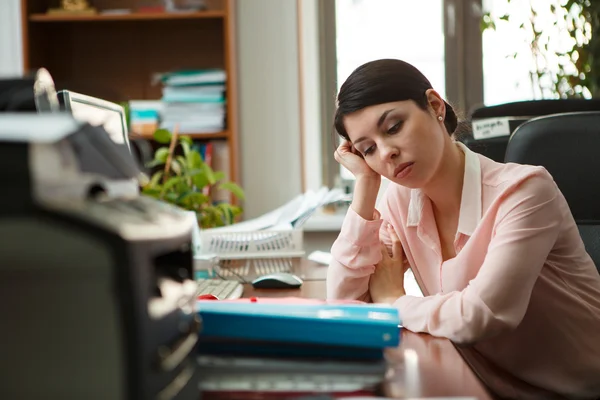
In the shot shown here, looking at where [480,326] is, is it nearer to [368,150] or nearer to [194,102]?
[368,150]

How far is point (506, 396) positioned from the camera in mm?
1463

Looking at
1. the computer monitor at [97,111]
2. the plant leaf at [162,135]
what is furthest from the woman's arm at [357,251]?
the plant leaf at [162,135]

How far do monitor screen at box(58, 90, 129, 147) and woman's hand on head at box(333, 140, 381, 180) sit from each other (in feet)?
1.59

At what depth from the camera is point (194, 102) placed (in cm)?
311

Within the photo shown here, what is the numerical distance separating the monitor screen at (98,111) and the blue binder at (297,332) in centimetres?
37

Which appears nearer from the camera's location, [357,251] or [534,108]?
[357,251]

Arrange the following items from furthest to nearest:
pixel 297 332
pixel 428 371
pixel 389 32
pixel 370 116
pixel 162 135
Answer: pixel 389 32, pixel 162 135, pixel 370 116, pixel 428 371, pixel 297 332

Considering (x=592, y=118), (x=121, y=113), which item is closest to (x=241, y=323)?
(x=121, y=113)

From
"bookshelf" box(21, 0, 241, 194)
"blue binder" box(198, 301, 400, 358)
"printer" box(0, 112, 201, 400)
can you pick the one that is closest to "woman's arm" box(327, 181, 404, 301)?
"blue binder" box(198, 301, 400, 358)

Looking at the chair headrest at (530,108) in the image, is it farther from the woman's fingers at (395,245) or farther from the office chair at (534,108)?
the woman's fingers at (395,245)

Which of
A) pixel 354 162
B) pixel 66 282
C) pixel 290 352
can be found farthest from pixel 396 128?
pixel 66 282

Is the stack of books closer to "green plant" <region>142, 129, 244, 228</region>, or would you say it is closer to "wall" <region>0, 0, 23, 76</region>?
"green plant" <region>142, 129, 244, 228</region>

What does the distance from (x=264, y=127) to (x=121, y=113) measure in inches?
79.9

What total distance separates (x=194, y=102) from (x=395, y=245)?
1.69 metres
